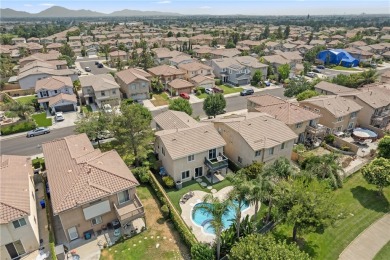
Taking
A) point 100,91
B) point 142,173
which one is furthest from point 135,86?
point 142,173

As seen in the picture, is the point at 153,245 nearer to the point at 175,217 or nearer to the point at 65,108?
the point at 175,217

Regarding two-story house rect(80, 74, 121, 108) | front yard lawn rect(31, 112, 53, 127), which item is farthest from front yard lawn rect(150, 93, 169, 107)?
front yard lawn rect(31, 112, 53, 127)

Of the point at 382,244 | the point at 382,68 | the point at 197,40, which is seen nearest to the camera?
the point at 382,244

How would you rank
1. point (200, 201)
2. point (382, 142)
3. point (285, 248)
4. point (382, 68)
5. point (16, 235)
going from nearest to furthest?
point (285, 248) → point (16, 235) → point (200, 201) → point (382, 142) → point (382, 68)

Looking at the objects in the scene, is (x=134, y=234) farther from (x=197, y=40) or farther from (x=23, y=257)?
(x=197, y=40)

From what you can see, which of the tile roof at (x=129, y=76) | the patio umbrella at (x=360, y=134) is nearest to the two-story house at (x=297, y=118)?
the patio umbrella at (x=360, y=134)

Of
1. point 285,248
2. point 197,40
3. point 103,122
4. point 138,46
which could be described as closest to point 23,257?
point 103,122
